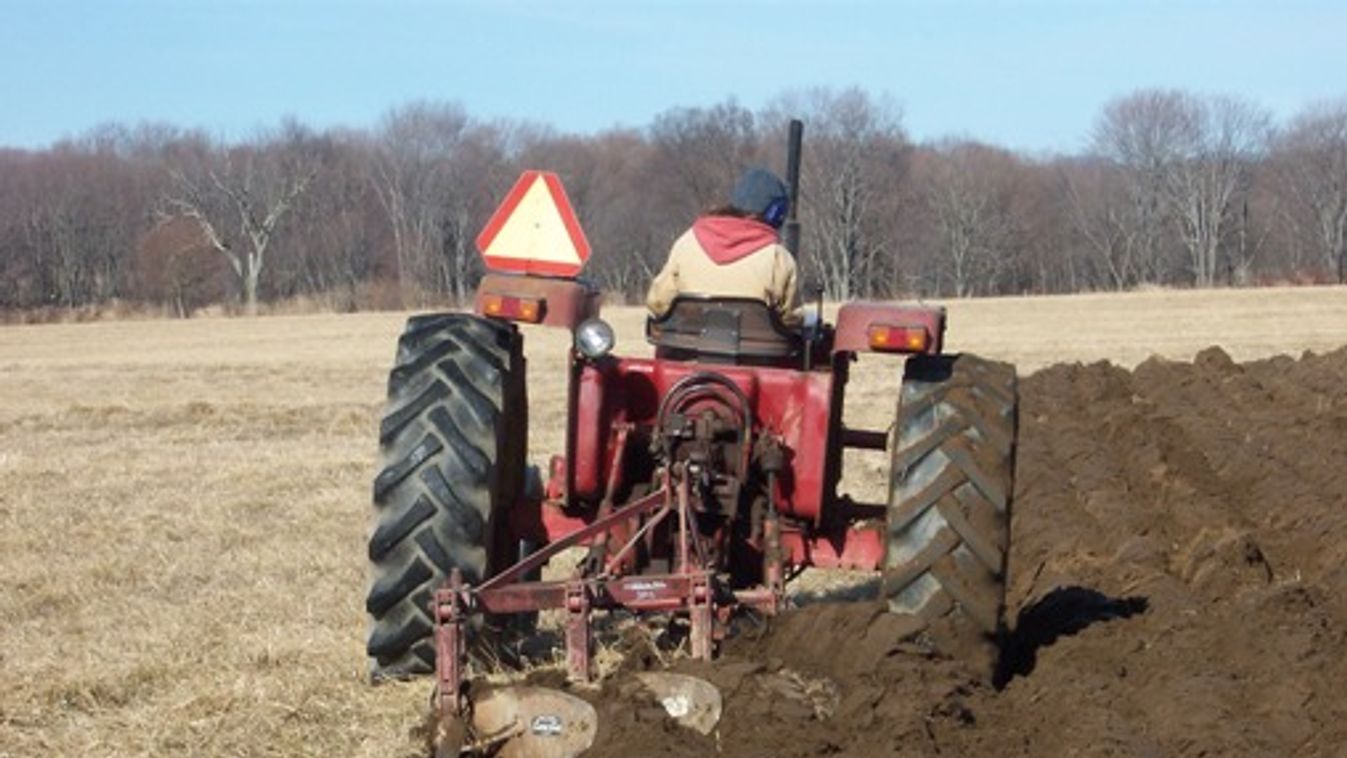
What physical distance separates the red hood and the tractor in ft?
0.56

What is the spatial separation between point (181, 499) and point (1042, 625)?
6532 mm

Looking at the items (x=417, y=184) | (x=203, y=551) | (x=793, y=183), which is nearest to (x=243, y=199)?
(x=417, y=184)

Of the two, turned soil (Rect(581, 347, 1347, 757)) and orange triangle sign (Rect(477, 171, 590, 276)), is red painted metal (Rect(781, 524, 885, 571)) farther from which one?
orange triangle sign (Rect(477, 171, 590, 276))

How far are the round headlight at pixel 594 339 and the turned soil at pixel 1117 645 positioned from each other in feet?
3.51

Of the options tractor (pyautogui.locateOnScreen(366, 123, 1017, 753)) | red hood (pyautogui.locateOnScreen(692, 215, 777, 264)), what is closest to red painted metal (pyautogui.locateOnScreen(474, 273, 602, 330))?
tractor (pyautogui.locateOnScreen(366, 123, 1017, 753))

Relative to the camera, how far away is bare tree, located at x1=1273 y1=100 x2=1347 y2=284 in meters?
81.3

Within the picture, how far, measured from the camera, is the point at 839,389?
6223 millimetres

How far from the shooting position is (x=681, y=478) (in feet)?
19.0

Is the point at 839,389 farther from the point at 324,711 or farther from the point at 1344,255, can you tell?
the point at 1344,255

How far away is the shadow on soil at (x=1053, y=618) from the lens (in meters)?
6.14

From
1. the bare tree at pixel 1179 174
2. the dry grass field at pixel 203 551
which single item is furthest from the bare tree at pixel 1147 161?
the dry grass field at pixel 203 551

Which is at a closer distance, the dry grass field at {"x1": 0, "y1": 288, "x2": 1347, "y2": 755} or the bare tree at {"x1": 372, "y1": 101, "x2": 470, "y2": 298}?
the dry grass field at {"x1": 0, "y1": 288, "x2": 1347, "y2": 755}

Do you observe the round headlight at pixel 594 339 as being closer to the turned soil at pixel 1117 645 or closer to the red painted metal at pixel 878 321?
the red painted metal at pixel 878 321

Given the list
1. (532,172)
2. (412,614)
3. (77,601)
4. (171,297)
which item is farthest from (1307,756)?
(171,297)
